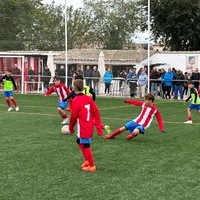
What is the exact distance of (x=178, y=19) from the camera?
44.5 metres

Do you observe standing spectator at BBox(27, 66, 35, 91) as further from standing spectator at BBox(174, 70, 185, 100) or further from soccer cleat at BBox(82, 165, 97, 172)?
soccer cleat at BBox(82, 165, 97, 172)

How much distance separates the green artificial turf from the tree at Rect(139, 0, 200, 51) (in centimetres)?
2861

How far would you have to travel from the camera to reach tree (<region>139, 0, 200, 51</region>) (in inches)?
1738

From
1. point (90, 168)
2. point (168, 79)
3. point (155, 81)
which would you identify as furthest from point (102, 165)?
point (155, 81)

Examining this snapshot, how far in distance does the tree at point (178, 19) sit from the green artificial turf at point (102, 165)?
28611 millimetres

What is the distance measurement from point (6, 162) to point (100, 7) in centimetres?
5710

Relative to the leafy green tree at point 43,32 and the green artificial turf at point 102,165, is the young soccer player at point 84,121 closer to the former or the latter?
the green artificial turf at point 102,165

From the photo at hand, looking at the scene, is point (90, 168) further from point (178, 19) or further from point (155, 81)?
point (178, 19)

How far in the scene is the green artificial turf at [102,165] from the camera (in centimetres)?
792

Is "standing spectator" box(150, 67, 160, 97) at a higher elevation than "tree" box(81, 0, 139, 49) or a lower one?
lower

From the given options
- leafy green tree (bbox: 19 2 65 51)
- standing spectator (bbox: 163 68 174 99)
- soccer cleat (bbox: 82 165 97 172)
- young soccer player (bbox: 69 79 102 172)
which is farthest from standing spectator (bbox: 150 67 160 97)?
leafy green tree (bbox: 19 2 65 51)

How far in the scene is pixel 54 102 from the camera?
2656 centimetres

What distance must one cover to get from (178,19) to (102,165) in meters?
35.9

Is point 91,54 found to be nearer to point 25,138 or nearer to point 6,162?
point 25,138
